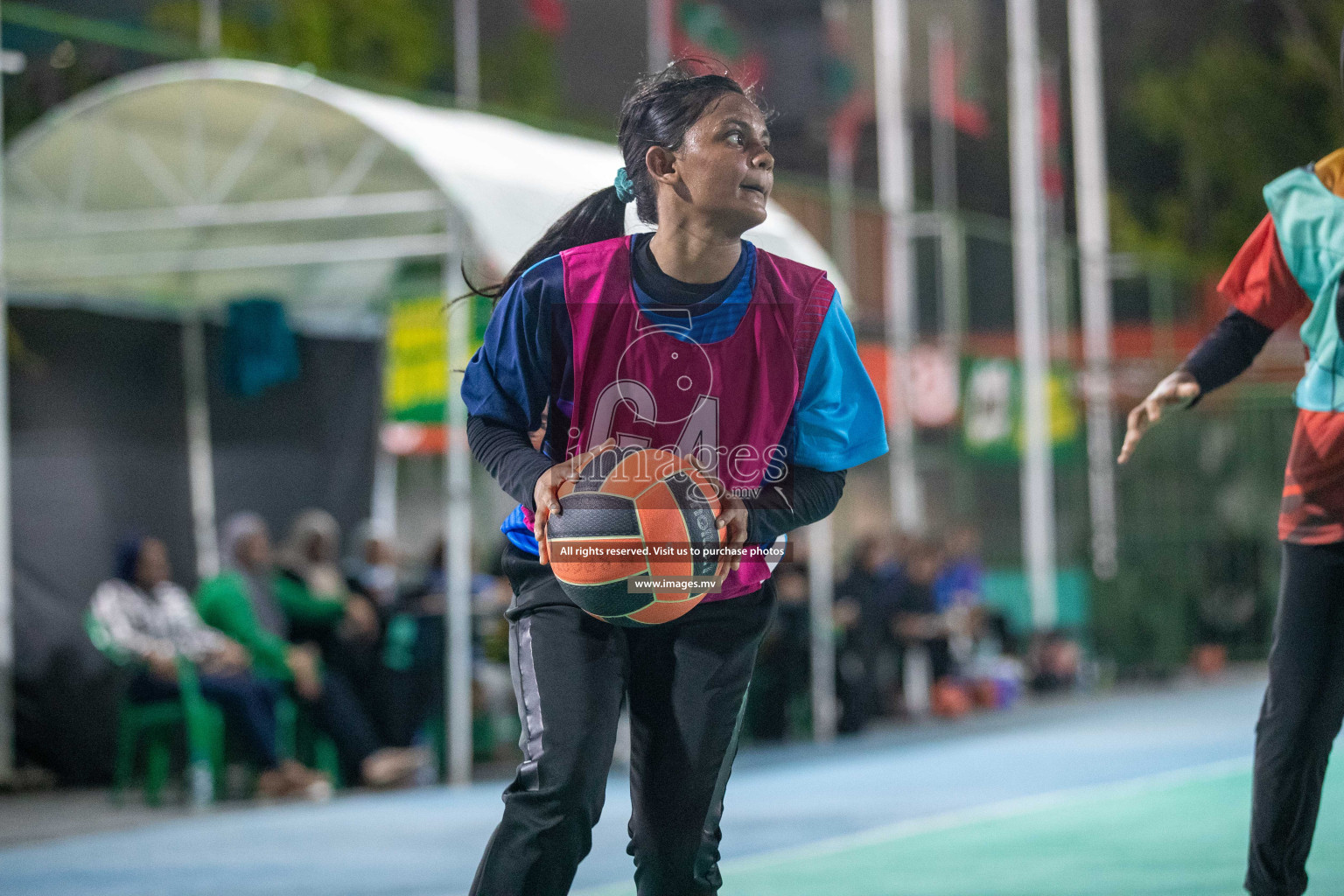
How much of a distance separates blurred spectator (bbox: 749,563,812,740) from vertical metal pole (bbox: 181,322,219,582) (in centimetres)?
379

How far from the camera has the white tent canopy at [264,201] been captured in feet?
34.9

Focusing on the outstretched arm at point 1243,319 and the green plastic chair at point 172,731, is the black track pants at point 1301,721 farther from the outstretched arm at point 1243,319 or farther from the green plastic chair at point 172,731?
the green plastic chair at point 172,731

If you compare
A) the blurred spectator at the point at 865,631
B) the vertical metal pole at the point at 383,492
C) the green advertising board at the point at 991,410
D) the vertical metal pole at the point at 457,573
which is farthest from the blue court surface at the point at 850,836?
the green advertising board at the point at 991,410

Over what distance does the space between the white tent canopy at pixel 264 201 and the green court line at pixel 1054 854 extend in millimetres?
3460

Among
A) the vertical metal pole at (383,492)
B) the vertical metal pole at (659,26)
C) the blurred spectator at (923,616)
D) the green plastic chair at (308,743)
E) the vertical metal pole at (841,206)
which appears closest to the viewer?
the green plastic chair at (308,743)

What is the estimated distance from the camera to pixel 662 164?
369 cm

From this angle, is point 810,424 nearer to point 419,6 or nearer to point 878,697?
point 878,697

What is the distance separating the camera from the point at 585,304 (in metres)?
3.64

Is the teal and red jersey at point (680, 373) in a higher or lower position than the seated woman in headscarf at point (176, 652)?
higher

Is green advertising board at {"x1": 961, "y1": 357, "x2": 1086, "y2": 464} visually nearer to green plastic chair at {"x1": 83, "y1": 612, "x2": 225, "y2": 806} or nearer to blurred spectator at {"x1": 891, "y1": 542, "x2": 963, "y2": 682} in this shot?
blurred spectator at {"x1": 891, "y1": 542, "x2": 963, "y2": 682}

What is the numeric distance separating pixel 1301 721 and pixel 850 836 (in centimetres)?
401

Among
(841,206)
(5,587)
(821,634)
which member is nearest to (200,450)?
(5,587)

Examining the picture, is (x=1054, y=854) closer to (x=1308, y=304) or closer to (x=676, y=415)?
(x=1308, y=304)

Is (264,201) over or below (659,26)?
below
